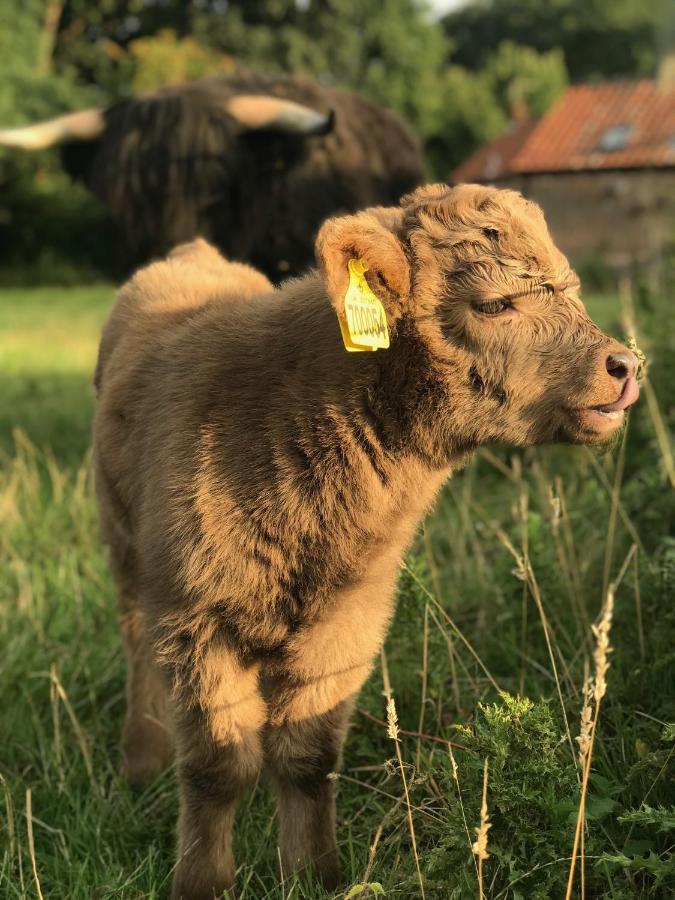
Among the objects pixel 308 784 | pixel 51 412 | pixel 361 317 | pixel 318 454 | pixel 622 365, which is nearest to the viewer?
pixel 361 317

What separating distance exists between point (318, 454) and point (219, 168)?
142 inches

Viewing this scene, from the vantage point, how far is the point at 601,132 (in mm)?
30609

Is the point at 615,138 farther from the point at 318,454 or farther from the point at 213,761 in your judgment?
the point at 213,761

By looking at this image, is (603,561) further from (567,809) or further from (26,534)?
(26,534)

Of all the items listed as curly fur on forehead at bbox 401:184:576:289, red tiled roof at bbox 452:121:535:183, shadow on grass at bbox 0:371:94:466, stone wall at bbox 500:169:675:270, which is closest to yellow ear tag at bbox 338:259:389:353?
curly fur on forehead at bbox 401:184:576:289

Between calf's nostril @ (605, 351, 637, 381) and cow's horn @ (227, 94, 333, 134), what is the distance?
12.4ft

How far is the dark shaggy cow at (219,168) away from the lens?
18.8 feet

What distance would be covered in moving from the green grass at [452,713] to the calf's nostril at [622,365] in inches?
24.7

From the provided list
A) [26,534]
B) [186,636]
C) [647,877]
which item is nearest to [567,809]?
[647,877]

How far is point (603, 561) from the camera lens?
406 cm

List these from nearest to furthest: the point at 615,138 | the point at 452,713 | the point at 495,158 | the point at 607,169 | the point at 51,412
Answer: the point at 452,713, the point at 51,412, the point at 607,169, the point at 615,138, the point at 495,158

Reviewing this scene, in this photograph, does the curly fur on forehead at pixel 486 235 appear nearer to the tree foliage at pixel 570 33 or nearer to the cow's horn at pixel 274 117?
the cow's horn at pixel 274 117

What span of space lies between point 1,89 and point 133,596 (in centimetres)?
2605

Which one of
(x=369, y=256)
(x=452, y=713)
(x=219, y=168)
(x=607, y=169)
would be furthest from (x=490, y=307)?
(x=607, y=169)
